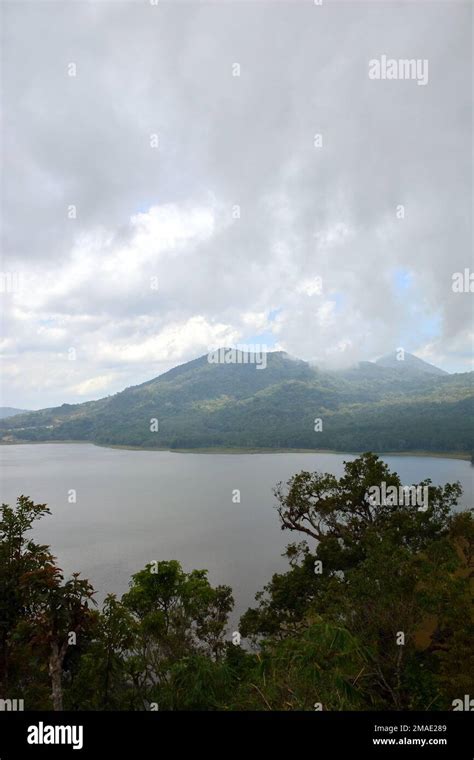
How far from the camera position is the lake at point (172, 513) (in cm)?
3247

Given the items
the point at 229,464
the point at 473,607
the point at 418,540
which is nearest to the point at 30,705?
the point at 473,607

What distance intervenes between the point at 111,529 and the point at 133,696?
38350mm

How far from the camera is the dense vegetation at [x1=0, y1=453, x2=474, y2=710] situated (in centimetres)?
644

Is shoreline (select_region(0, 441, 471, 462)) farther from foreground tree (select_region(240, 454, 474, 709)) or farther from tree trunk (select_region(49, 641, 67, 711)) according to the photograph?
tree trunk (select_region(49, 641, 67, 711))

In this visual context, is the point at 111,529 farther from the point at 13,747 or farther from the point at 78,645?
the point at 13,747

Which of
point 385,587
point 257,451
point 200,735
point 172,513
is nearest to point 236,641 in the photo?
point 385,587

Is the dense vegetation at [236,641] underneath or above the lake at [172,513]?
above

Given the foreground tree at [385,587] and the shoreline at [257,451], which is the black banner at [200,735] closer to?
the foreground tree at [385,587]

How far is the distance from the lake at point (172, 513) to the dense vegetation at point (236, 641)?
31.7ft

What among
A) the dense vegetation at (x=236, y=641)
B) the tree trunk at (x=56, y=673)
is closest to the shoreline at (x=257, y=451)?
the dense vegetation at (x=236, y=641)

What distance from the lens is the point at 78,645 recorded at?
8.70m

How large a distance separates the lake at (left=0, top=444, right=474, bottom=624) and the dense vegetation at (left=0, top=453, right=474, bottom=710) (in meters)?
9.66

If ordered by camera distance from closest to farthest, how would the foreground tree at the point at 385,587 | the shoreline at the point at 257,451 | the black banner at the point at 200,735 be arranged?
1. the black banner at the point at 200,735
2. the foreground tree at the point at 385,587
3. the shoreline at the point at 257,451

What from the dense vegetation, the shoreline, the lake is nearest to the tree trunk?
the dense vegetation
